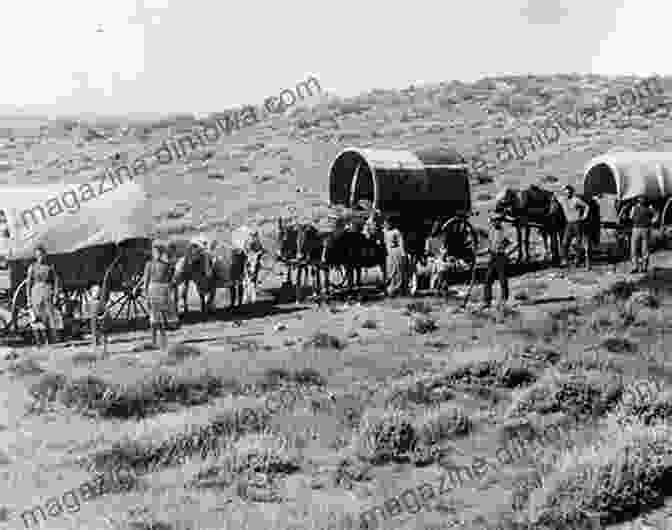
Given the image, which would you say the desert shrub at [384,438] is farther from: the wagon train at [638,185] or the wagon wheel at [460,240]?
the wagon train at [638,185]

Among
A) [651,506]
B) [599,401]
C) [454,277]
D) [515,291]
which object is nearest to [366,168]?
[454,277]

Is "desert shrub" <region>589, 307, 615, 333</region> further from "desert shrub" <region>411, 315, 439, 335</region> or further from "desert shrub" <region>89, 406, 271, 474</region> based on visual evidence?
"desert shrub" <region>89, 406, 271, 474</region>

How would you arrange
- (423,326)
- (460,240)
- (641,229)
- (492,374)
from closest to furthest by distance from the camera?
(492,374), (423,326), (641,229), (460,240)

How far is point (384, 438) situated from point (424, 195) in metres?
12.8

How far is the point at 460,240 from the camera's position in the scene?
22.6m

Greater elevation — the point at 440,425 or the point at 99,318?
the point at 440,425

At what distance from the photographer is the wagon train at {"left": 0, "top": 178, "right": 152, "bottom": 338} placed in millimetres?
16578

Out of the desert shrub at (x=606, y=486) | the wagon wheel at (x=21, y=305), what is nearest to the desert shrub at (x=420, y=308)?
the wagon wheel at (x=21, y=305)

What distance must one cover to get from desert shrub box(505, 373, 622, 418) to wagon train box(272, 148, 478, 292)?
403 inches

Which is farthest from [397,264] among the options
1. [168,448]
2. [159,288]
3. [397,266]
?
[168,448]

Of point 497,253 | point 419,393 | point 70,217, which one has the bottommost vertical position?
point 419,393

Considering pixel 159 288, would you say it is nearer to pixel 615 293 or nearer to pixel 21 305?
pixel 21 305

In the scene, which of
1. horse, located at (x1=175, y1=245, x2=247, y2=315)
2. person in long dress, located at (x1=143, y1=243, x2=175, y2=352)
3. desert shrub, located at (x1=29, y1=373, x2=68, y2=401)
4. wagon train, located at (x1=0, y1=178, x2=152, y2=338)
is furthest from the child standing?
desert shrub, located at (x1=29, y1=373, x2=68, y2=401)

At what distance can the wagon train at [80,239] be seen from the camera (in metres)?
16.6
